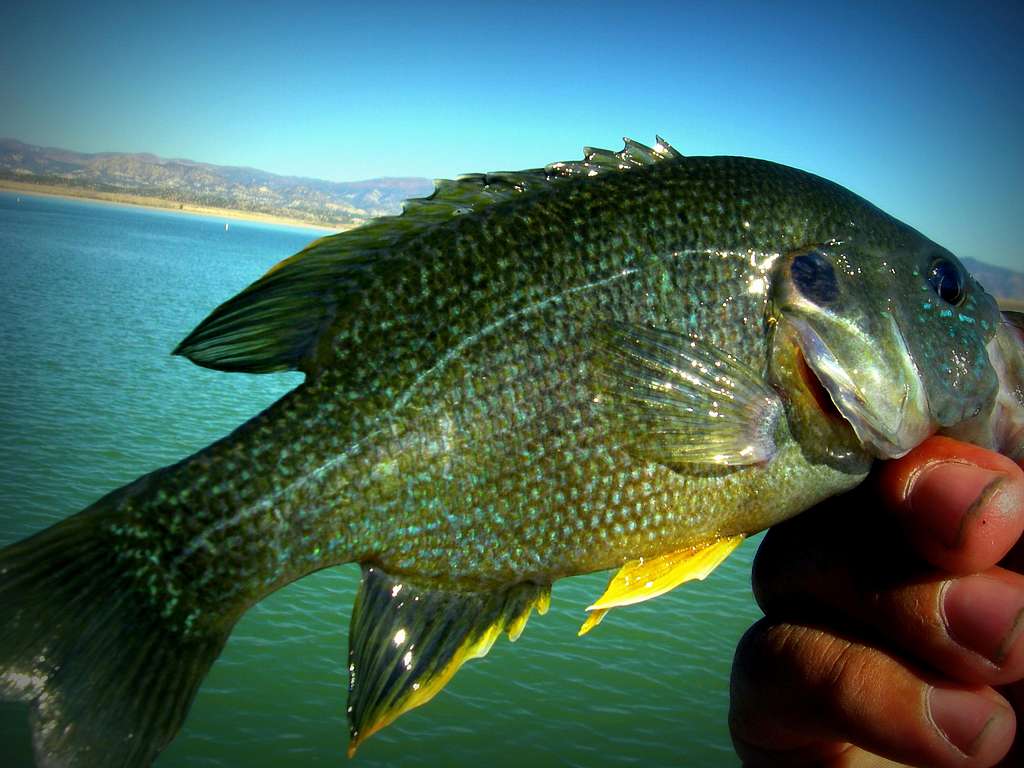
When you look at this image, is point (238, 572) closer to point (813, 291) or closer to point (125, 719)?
point (125, 719)

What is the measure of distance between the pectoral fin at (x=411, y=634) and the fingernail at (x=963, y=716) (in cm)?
108

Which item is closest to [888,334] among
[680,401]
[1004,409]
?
[1004,409]

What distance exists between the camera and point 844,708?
6.93 feet

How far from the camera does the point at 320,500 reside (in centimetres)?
192

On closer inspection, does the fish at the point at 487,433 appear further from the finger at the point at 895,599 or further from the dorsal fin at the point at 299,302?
the finger at the point at 895,599

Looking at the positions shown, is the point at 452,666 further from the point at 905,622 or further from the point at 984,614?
the point at 984,614

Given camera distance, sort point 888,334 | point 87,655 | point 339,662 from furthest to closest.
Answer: point 339,662 → point 888,334 → point 87,655

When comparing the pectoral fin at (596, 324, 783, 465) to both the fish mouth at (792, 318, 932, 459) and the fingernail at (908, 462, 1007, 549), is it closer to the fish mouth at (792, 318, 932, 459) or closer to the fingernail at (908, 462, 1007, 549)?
the fish mouth at (792, 318, 932, 459)

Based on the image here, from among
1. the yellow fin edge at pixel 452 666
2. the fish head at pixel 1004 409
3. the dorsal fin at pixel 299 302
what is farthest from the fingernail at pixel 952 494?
the dorsal fin at pixel 299 302

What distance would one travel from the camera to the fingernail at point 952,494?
6.37 feet

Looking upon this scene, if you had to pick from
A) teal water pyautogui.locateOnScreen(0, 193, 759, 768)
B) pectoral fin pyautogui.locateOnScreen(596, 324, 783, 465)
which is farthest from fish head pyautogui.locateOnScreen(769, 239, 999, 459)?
teal water pyautogui.locateOnScreen(0, 193, 759, 768)

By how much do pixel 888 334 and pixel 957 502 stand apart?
51cm

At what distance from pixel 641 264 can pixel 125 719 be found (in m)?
1.73

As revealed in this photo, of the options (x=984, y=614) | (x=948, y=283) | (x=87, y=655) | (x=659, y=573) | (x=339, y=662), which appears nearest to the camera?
(x=87, y=655)
